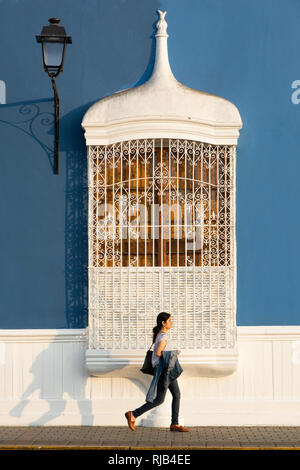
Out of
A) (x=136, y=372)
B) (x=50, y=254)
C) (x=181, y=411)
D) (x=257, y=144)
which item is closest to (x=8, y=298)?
(x=50, y=254)

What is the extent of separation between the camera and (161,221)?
37.7 ft

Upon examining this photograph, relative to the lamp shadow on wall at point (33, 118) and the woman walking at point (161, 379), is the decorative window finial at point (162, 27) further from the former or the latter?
A: the woman walking at point (161, 379)

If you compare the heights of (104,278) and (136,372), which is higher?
(104,278)

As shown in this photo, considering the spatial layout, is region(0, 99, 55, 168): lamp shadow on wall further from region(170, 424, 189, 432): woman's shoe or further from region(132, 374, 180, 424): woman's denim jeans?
region(170, 424, 189, 432): woman's shoe

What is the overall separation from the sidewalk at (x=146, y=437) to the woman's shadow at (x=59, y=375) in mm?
403

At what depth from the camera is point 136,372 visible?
11.3 m

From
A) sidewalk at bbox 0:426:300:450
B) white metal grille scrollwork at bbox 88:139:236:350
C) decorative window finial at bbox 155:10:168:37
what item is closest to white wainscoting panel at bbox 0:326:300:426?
sidewalk at bbox 0:426:300:450

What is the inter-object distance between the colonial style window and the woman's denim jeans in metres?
0.72

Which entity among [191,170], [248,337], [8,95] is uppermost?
[8,95]

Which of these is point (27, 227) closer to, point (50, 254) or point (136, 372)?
point (50, 254)

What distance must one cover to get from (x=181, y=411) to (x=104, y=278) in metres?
1.93

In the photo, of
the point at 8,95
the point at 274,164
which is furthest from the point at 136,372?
the point at 8,95

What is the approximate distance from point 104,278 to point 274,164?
8.69 feet

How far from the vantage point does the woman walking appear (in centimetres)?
1037
